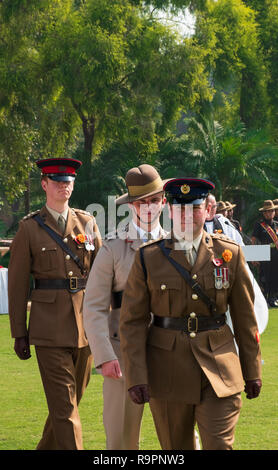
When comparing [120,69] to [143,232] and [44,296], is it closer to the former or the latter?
[44,296]

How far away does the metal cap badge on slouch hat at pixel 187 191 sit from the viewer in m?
4.84

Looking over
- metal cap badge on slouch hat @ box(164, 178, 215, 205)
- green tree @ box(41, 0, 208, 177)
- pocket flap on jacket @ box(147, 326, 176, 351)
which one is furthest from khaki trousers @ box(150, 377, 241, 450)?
green tree @ box(41, 0, 208, 177)

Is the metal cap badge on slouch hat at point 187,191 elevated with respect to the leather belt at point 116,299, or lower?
elevated

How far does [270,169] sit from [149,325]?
25.6 meters

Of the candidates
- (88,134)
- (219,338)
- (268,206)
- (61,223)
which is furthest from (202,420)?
(88,134)

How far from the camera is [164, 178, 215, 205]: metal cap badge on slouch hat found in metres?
4.84

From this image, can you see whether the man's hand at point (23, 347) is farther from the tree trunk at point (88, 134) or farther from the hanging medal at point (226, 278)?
the tree trunk at point (88, 134)

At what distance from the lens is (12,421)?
A: 8.10m

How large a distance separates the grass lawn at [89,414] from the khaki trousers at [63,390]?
823 mm

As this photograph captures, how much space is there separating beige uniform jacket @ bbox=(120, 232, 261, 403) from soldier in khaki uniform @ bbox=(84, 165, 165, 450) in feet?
2.32

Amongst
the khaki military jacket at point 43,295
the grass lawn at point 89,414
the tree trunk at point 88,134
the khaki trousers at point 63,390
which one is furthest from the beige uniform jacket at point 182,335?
the tree trunk at point 88,134

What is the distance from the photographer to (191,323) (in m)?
4.75

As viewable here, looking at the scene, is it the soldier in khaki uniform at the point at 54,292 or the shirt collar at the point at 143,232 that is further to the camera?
the soldier in khaki uniform at the point at 54,292

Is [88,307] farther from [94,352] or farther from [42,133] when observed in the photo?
[42,133]
